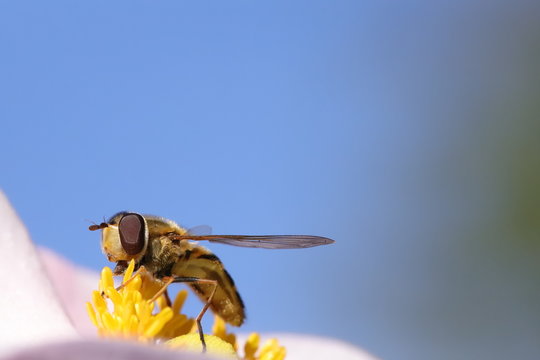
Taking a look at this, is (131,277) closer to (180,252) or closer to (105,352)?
(180,252)

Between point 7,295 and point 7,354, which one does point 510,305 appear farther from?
point 7,354

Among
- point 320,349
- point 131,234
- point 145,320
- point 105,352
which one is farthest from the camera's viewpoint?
point 320,349

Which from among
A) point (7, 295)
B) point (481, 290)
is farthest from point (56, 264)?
point (481, 290)

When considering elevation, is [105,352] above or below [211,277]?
below

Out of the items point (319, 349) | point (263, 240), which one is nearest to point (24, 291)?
point (263, 240)

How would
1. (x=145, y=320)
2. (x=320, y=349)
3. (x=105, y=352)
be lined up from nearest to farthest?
(x=105, y=352), (x=145, y=320), (x=320, y=349)

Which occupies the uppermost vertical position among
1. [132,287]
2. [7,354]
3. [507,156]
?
[507,156]

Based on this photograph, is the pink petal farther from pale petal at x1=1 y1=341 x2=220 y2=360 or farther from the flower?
pale petal at x1=1 y1=341 x2=220 y2=360

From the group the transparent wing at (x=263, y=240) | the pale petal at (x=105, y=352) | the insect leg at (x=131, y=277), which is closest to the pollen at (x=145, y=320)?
the insect leg at (x=131, y=277)
